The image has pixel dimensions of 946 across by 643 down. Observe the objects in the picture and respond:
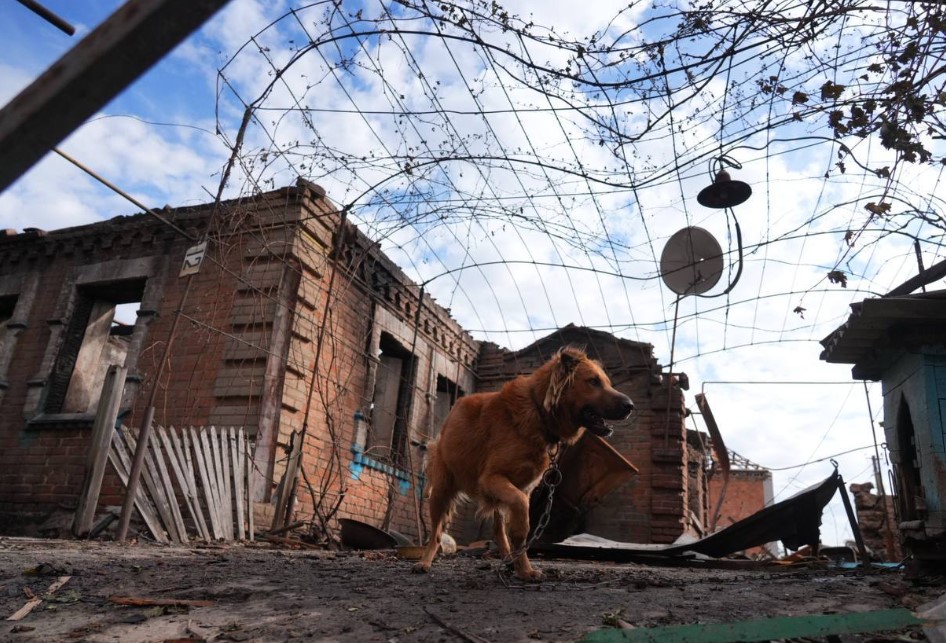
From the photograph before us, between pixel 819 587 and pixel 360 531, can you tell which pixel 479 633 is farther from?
pixel 360 531

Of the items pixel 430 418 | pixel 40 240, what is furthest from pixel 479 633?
pixel 40 240

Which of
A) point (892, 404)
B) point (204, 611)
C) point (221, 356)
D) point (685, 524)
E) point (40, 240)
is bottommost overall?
→ point (204, 611)

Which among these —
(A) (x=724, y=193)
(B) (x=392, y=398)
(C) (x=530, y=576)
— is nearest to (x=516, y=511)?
(C) (x=530, y=576)

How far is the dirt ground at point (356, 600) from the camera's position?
2.48 meters

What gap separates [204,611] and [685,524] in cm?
1098

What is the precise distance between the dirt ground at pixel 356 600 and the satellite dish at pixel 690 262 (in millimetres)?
3709

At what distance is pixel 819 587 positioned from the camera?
426cm

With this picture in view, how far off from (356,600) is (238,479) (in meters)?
5.01

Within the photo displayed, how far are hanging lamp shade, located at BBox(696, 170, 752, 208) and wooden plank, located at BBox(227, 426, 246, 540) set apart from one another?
6.07 meters

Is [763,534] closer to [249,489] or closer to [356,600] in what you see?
[356,600]

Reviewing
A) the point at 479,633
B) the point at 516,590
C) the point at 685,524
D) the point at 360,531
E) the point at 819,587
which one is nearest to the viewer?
the point at 479,633

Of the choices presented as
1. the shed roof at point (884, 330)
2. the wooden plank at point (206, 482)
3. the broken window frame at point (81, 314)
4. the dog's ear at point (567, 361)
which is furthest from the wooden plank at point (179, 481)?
the shed roof at point (884, 330)

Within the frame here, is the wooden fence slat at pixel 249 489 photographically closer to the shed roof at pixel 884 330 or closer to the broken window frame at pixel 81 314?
the broken window frame at pixel 81 314

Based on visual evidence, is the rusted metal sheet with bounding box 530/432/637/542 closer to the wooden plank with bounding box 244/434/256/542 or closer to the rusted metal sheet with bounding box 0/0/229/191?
the wooden plank with bounding box 244/434/256/542
